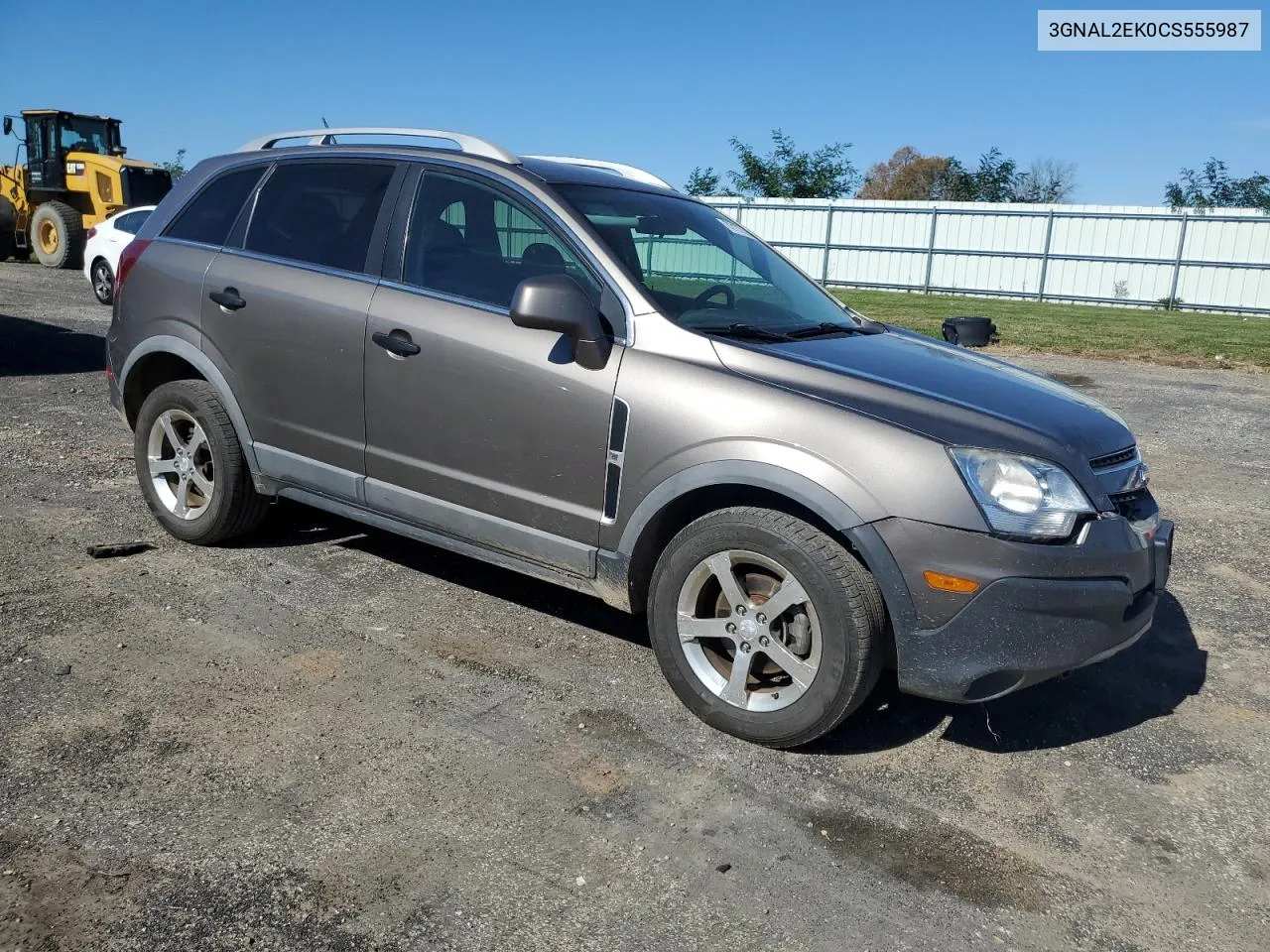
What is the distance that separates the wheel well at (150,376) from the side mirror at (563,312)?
86.7 inches

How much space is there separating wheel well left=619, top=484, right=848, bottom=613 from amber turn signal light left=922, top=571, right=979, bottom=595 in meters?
0.25

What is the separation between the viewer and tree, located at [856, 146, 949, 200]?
6600 cm

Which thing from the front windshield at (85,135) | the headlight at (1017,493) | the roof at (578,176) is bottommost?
the headlight at (1017,493)

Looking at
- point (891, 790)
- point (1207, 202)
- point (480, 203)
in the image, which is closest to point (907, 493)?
point (891, 790)

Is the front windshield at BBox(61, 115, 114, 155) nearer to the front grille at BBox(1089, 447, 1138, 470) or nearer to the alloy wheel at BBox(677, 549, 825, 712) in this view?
the alloy wheel at BBox(677, 549, 825, 712)

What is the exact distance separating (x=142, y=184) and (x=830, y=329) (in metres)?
23.1

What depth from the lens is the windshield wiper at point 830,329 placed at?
4.01 metres

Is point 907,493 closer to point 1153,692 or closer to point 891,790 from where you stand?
point 891,790

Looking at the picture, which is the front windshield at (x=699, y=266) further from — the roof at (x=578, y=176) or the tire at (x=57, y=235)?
the tire at (x=57, y=235)

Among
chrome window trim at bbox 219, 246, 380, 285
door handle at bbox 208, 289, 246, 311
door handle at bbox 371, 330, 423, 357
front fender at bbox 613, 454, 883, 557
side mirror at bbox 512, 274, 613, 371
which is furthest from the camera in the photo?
door handle at bbox 208, 289, 246, 311

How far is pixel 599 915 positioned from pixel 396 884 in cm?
53

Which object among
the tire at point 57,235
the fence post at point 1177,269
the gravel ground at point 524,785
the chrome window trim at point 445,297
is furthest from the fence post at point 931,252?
the chrome window trim at point 445,297

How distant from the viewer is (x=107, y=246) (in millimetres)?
15875

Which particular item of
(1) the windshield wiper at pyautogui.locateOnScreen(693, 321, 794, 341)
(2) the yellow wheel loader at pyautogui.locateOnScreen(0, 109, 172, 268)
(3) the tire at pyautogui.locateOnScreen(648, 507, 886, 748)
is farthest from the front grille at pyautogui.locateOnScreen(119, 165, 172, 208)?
(3) the tire at pyautogui.locateOnScreen(648, 507, 886, 748)
